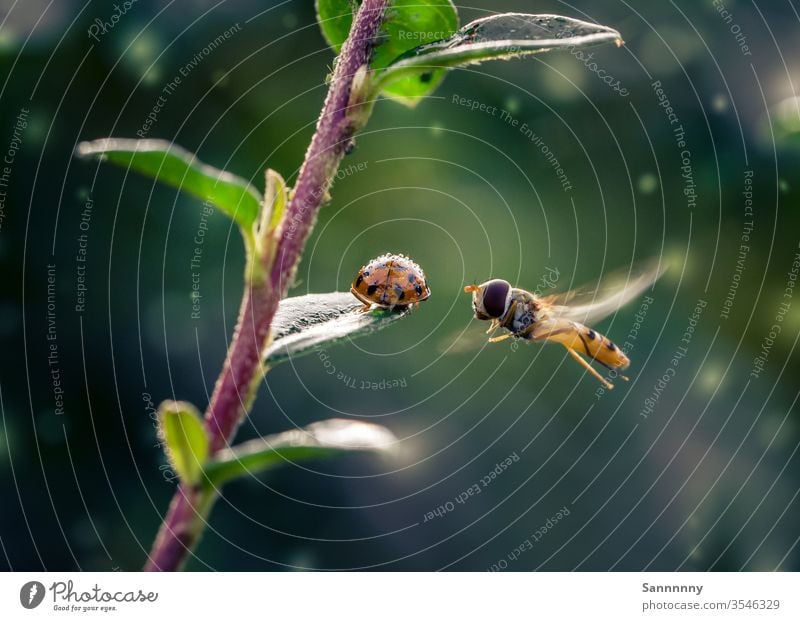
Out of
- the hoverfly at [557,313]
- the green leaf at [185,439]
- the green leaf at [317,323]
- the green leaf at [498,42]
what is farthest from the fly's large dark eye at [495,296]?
the green leaf at [185,439]

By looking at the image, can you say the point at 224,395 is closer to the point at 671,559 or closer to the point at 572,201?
the point at 572,201

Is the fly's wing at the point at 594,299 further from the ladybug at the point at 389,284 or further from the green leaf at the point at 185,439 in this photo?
the green leaf at the point at 185,439

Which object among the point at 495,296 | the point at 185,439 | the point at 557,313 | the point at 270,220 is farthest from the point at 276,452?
the point at 557,313

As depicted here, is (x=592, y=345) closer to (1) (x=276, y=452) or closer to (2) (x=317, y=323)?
(2) (x=317, y=323)

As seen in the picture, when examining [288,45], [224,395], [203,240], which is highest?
[288,45]

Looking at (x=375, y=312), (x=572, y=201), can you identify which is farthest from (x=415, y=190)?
(x=375, y=312)
